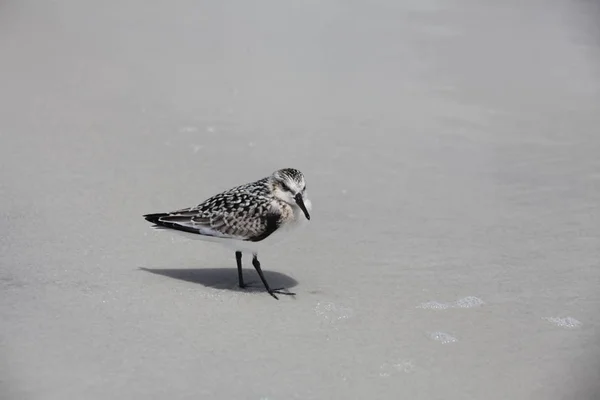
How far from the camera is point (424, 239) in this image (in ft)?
25.4

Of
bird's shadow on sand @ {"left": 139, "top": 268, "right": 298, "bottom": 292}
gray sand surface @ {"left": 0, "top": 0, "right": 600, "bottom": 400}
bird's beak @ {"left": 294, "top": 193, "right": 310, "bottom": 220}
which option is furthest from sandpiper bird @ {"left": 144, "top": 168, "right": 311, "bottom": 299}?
gray sand surface @ {"left": 0, "top": 0, "right": 600, "bottom": 400}

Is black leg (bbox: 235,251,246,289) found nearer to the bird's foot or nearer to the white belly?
the white belly

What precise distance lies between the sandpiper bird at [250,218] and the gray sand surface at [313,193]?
0.36 metres

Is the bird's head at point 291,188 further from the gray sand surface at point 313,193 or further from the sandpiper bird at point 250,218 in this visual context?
the gray sand surface at point 313,193

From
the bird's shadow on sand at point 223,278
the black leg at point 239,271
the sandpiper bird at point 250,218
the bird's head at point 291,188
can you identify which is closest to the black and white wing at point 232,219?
the sandpiper bird at point 250,218

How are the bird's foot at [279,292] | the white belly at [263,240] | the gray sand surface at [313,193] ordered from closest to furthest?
the gray sand surface at [313,193] → the bird's foot at [279,292] → the white belly at [263,240]

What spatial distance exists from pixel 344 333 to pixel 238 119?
447cm

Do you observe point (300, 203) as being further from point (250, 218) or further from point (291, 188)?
point (250, 218)

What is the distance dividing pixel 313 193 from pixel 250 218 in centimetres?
202

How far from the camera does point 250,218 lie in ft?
21.9

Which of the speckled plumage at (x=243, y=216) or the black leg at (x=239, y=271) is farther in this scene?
the black leg at (x=239, y=271)

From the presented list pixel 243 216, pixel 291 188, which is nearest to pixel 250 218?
pixel 243 216

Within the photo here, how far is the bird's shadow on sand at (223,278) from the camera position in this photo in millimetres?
6789

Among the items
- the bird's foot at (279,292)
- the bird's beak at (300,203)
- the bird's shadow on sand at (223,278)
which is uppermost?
the bird's beak at (300,203)
